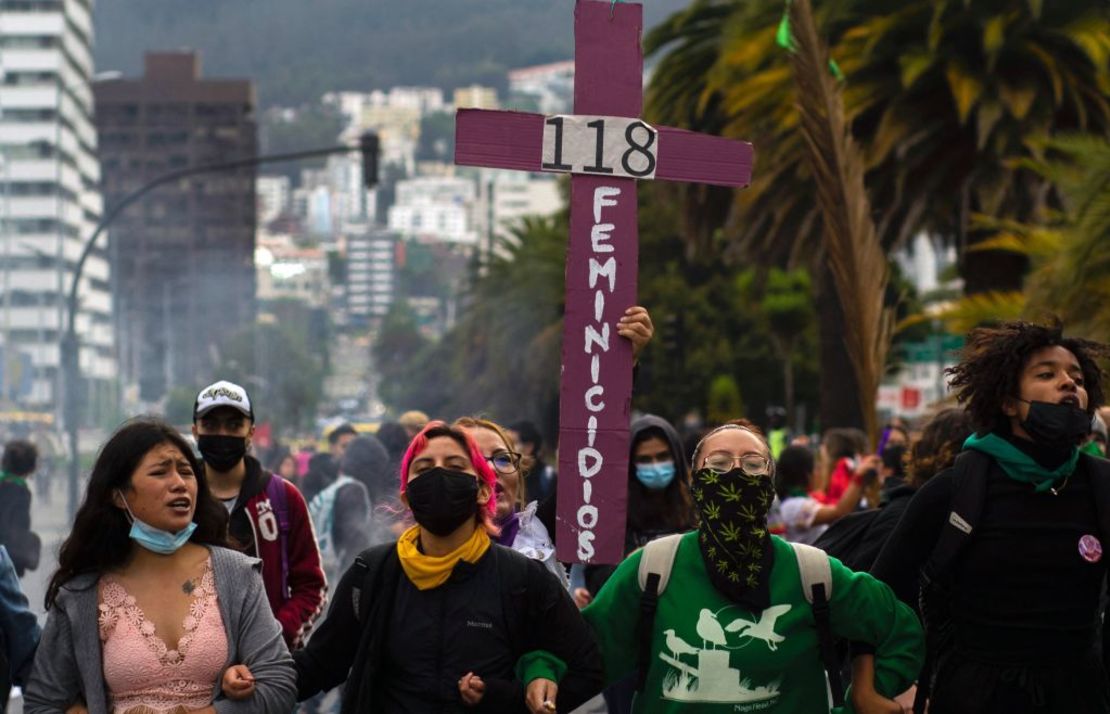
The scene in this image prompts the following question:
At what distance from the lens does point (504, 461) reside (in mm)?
6504

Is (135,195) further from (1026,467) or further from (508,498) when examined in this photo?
(1026,467)

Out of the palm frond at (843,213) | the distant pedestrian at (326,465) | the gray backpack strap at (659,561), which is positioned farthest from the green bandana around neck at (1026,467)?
the distant pedestrian at (326,465)

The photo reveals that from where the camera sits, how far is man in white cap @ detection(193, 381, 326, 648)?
6.57 meters

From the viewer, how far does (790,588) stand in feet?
16.3

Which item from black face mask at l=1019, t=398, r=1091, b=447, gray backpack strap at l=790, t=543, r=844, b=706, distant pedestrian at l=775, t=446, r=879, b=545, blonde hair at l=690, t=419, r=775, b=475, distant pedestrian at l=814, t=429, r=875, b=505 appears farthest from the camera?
distant pedestrian at l=814, t=429, r=875, b=505

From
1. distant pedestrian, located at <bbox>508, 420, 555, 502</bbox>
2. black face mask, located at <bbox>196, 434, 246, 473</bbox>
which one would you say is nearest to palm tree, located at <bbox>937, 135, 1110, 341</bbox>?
distant pedestrian, located at <bbox>508, 420, 555, 502</bbox>

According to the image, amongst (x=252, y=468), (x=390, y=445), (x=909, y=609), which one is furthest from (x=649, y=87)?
(x=909, y=609)

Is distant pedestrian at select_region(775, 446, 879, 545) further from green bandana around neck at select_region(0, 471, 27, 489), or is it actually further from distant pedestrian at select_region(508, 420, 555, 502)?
green bandana around neck at select_region(0, 471, 27, 489)

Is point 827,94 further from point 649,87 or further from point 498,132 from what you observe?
point 649,87

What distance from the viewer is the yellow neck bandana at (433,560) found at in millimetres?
4902

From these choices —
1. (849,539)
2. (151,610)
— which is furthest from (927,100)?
(151,610)

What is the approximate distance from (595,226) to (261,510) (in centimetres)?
155

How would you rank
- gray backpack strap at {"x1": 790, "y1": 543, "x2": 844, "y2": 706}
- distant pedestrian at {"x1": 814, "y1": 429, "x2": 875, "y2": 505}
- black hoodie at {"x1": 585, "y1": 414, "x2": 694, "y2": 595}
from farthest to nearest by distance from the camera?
distant pedestrian at {"x1": 814, "y1": 429, "x2": 875, "y2": 505} → black hoodie at {"x1": 585, "y1": 414, "x2": 694, "y2": 595} → gray backpack strap at {"x1": 790, "y1": 543, "x2": 844, "y2": 706}

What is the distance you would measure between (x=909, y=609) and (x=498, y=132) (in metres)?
1.82
